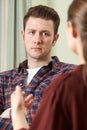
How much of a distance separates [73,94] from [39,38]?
1132mm

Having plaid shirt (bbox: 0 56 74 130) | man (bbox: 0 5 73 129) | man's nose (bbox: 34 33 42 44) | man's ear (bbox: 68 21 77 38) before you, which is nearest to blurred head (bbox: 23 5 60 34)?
man (bbox: 0 5 73 129)

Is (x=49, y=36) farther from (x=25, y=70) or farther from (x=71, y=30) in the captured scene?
(x=71, y=30)

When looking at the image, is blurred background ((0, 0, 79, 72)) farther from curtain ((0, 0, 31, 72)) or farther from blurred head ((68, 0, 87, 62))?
blurred head ((68, 0, 87, 62))

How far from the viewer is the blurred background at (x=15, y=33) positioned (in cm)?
260

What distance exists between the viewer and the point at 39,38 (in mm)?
1877

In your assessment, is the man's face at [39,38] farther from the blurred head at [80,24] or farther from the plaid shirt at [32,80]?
the blurred head at [80,24]

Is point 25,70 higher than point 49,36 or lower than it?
lower

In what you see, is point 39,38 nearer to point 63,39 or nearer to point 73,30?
point 63,39

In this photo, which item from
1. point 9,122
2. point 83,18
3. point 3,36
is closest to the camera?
point 83,18

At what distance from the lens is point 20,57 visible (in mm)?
2676

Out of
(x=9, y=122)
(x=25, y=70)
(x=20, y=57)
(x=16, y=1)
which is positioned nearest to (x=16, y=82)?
(x=25, y=70)

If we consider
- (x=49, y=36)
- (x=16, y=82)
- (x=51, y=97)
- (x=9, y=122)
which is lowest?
(x=9, y=122)

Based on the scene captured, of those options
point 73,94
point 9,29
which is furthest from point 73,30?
point 9,29

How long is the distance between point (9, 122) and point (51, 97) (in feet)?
2.82
